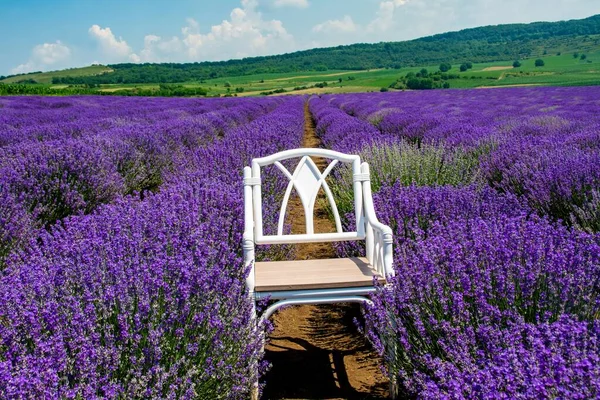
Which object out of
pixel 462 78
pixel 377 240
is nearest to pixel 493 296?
pixel 377 240

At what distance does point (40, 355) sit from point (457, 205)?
7.91 feet

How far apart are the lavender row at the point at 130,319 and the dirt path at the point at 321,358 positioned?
0.58m

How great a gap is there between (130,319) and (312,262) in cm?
128

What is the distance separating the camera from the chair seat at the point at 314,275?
95.3 inches

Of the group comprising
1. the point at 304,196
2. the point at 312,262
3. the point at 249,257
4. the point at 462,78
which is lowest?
the point at 312,262

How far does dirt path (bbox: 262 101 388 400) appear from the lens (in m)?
2.63

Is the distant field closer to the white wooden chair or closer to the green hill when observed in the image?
the green hill

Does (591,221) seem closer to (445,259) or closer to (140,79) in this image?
(445,259)

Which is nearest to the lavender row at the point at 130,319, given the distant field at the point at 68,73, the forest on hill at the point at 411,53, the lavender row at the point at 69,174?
the lavender row at the point at 69,174

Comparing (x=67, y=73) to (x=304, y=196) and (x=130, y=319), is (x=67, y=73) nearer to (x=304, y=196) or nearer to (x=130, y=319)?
(x=304, y=196)

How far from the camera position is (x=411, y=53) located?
10444cm

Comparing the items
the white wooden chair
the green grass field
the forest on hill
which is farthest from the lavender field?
the forest on hill

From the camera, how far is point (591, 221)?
333 cm

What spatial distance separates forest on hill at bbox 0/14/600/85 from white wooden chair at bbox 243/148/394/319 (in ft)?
251
